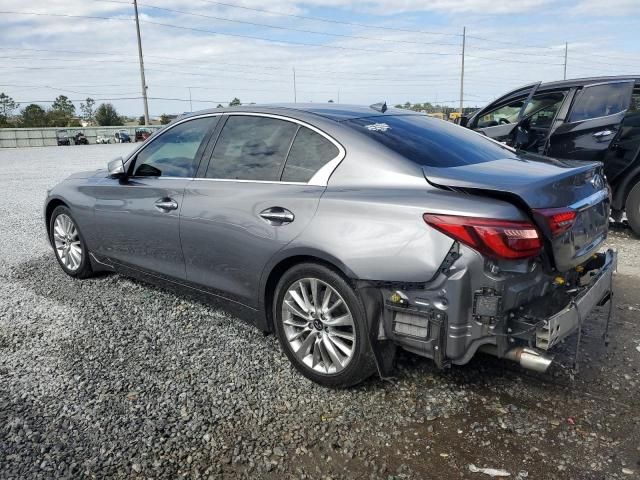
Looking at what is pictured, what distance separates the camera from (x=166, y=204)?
13.3 ft

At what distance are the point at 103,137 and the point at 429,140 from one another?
45885 millimetres

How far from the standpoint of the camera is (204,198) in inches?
149

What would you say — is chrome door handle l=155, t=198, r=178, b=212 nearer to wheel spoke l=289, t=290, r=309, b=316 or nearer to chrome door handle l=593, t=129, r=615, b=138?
wheel spoke l=289, t=290, r=309, b=316

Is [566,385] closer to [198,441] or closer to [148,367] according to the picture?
[198,441]

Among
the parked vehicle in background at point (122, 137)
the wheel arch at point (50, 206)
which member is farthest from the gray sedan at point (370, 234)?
the parked vehicle in background at point (122, 137)

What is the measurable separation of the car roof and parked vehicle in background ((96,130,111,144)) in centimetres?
4373

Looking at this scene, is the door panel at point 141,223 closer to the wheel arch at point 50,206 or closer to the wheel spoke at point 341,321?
the wheel arch at point 50,206

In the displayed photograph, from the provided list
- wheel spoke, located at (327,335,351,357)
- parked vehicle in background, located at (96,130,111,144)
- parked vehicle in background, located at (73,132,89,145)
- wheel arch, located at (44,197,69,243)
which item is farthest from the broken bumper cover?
parked vehicle in background, located at (73,132,89,145)

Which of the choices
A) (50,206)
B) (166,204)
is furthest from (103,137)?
(166,204)

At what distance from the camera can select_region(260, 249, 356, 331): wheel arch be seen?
9.82ft

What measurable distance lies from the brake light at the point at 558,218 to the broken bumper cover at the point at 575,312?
1.28 ft

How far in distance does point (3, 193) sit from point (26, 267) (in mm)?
7342

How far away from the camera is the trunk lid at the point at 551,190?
108 inches

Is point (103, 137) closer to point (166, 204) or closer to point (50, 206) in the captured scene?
point (50, 206)
